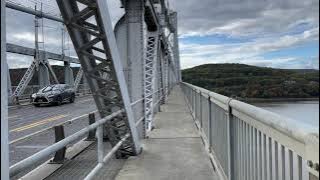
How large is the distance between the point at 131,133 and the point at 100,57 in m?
1.99

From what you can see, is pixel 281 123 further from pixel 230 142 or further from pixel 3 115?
pixel 230 142

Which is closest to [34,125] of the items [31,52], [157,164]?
[157,164]

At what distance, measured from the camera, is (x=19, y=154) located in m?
10.5

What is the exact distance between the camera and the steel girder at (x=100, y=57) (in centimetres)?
631

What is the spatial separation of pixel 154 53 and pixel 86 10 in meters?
12.8

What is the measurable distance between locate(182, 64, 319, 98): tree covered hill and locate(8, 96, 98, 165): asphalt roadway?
2.65 m

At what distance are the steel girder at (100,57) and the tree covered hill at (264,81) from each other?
183cm

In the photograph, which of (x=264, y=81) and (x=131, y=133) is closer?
(x=264, y=81)

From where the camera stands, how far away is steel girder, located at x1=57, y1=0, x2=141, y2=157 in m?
6.31

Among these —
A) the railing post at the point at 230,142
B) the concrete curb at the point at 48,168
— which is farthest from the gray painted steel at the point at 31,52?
the railing post at the point at 230,142

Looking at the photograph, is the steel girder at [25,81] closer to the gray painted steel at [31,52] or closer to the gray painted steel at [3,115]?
the gray painted steel at [31,52]

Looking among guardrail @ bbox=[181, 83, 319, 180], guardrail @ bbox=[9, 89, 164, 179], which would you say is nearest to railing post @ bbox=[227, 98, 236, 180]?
guardrail @ bbox=[181, 83, 319, 180]

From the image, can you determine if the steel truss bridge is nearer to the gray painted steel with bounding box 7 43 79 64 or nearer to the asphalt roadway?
the gray painted steel with bounding box 7 43 79 64

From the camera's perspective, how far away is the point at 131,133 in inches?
338
